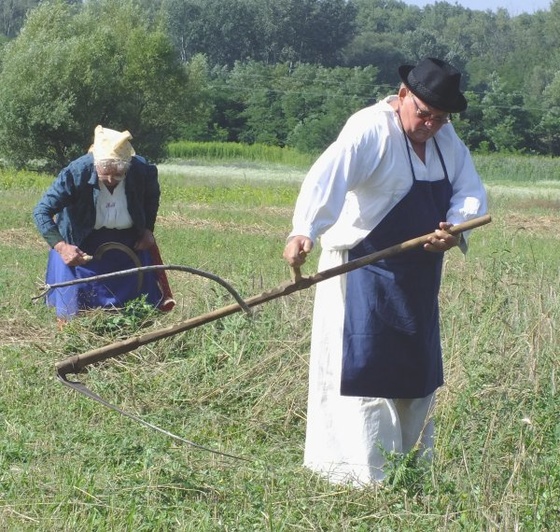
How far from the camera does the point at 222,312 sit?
414 centimetres

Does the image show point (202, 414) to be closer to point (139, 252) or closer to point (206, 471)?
point (206, 471)

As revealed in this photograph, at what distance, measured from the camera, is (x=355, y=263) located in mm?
4285

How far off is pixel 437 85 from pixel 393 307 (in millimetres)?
897

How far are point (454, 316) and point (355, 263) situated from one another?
7.13 feet

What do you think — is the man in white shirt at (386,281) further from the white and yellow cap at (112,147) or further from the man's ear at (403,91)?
the white and yellow cap at (112,147)

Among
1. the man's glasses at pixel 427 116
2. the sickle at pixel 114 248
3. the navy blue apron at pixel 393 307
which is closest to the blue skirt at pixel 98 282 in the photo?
the sickle at pixel 114 248

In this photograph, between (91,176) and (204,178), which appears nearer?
(91,176)

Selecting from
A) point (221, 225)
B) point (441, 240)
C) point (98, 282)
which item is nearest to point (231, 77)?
point (221, 225)

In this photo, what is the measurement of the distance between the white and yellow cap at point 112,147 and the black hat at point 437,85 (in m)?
2.74

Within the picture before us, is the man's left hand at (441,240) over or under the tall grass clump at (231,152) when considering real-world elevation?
over

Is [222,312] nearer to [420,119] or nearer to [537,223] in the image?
A: [420,119]

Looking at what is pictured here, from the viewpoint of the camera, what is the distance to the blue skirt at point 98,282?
24.0 feet

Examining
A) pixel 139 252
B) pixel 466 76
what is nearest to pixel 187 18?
pixel 466 76

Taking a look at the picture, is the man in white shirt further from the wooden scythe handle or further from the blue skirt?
the blue skirt
